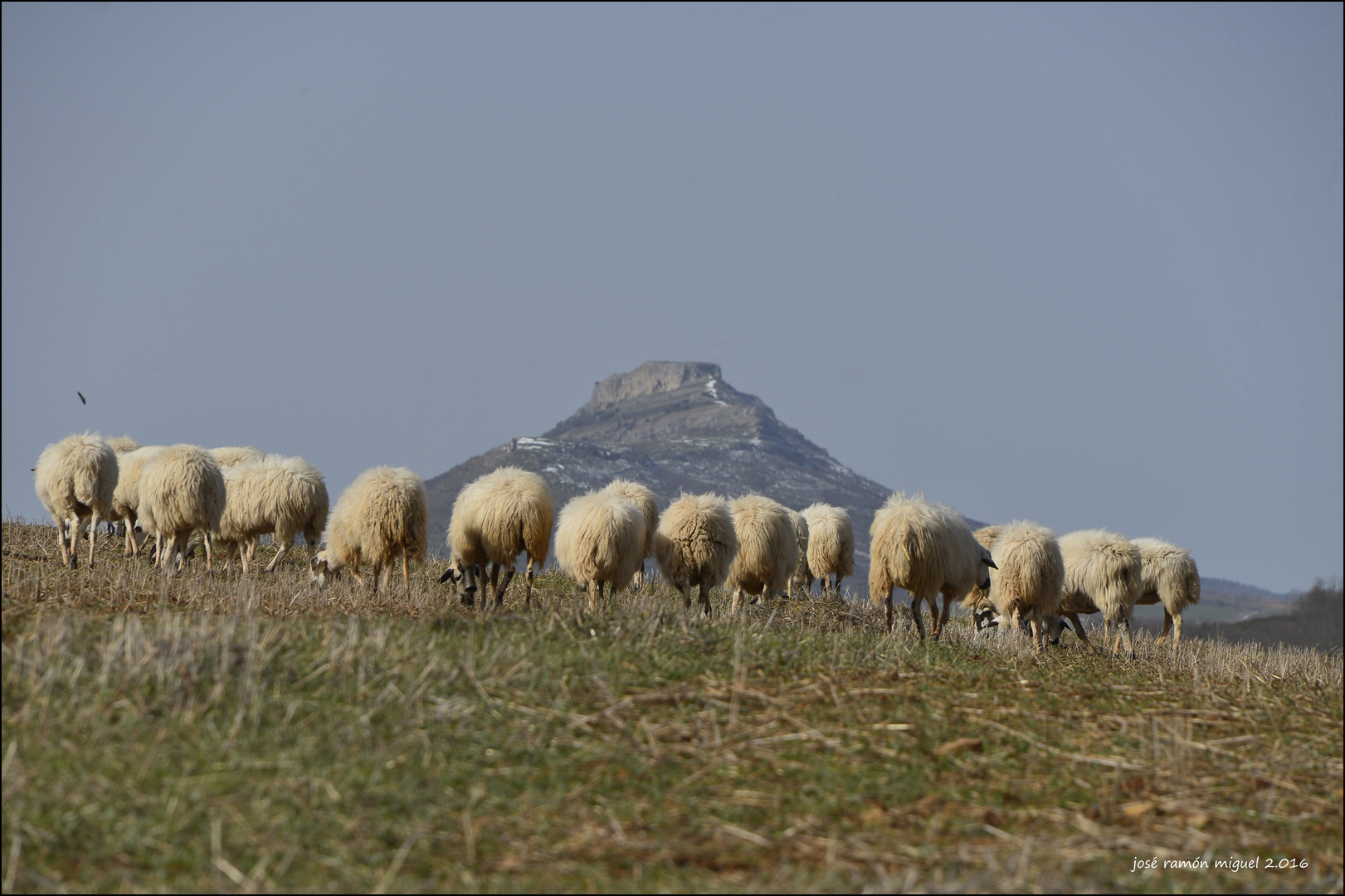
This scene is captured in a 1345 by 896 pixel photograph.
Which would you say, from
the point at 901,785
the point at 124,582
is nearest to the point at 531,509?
the point at 124,582

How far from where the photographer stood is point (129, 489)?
19438 millimetres

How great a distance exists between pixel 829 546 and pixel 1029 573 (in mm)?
6537

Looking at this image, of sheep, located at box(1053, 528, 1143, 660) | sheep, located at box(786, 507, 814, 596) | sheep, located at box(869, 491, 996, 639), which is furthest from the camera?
sheep, located at box(786, 507, 814, 596)

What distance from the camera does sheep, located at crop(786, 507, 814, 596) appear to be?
22.8 metres

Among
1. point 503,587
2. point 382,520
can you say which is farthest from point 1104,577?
point 382,520

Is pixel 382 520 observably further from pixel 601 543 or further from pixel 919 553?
pixel 919 553

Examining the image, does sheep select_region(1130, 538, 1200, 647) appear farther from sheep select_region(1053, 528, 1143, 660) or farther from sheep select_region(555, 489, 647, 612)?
sheep select_region(555, 489, 647, 612)

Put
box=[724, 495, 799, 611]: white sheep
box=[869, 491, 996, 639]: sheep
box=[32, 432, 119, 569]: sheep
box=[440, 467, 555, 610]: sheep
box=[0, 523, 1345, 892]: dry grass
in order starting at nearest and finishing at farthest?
box=[0, 523, 1345, 892]: dry grass
box=[440, 467, 555, 610]: sheep
box=[869, 491, 996, 639]: sheep
box=[724, 495, 799, 611]: white sheep
box=[32, 432, 119, 569]: sheep

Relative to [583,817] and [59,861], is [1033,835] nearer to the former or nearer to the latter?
[583,817]

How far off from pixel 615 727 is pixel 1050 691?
13.7ft

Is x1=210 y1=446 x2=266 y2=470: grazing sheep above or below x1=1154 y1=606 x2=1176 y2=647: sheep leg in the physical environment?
above

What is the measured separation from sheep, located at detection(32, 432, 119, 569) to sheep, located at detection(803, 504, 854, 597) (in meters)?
14.1

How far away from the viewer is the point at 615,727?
6996mm

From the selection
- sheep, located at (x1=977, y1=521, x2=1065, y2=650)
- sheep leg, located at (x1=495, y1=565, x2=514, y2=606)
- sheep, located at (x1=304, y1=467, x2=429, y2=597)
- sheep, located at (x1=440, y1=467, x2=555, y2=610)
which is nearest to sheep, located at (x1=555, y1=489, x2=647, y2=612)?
sheep, located at (x1=440, y1=467, x2=555, y2=610)
